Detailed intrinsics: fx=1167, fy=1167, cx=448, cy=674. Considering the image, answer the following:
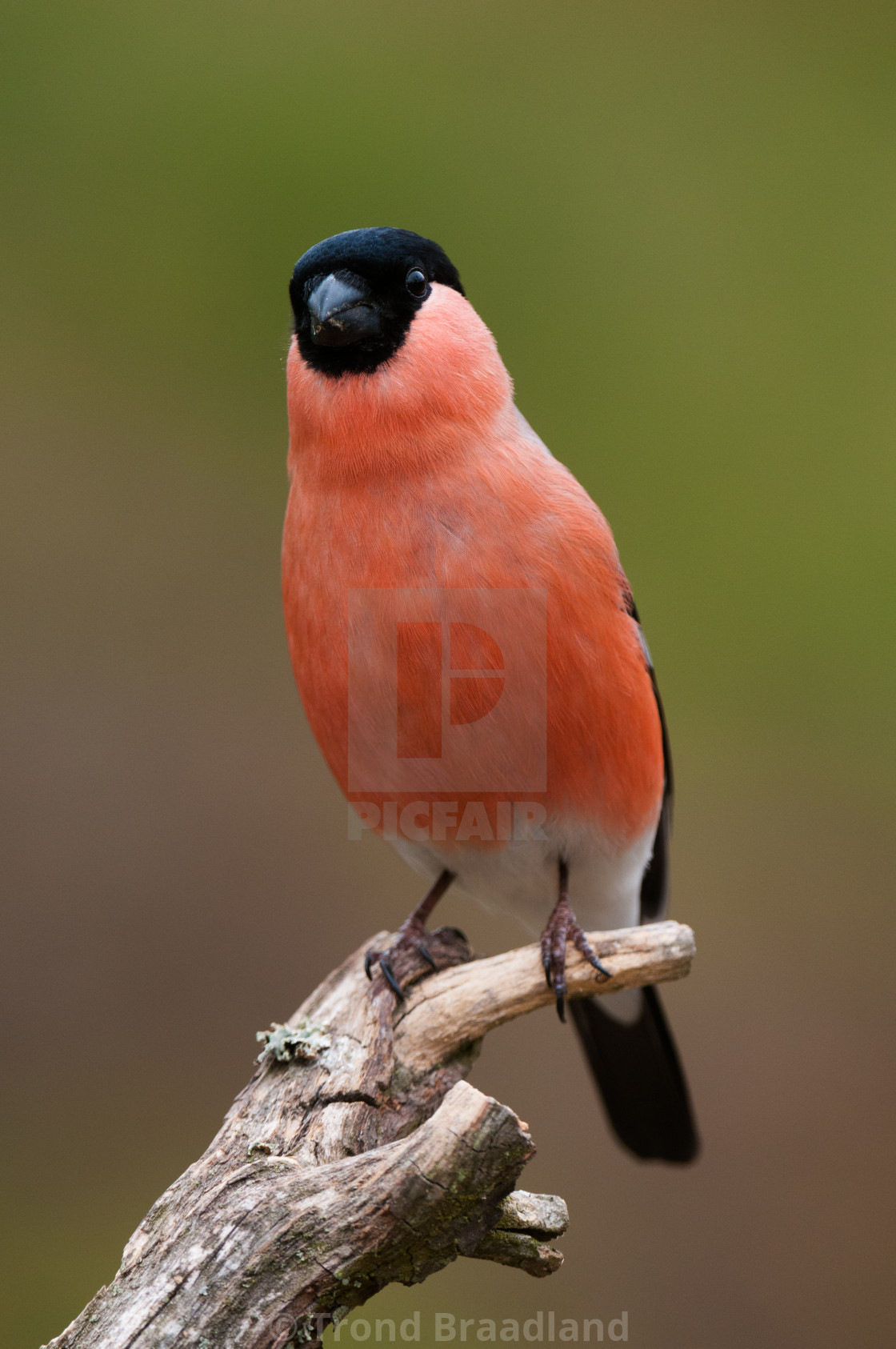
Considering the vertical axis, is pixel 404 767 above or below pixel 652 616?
below

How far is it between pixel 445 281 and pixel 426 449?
15.7 inches

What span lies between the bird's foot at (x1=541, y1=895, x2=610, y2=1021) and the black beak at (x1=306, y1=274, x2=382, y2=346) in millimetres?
1136

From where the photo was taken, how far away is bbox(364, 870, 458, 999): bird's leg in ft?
7.61

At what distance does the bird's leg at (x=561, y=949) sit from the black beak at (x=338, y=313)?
3.72ft

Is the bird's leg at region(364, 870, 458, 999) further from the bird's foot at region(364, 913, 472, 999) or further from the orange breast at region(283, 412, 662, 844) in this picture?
the orange breast at region(283, 412, 662, 844)

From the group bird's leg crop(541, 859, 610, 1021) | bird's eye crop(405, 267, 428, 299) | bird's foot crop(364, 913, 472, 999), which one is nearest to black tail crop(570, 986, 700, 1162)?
bird's foot crop(364, 913, 472, 999)

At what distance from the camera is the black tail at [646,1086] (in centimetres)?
282

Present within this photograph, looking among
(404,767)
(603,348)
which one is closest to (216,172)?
(603,348)

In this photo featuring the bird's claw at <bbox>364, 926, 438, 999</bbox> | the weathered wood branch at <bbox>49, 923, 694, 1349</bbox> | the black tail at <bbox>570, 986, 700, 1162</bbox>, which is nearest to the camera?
the weathered wood branch at <bbox>49, 923, 694, 1349</bbox>

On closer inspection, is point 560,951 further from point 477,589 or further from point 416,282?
point 416,282

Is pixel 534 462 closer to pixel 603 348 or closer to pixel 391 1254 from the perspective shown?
pixel 391 1254

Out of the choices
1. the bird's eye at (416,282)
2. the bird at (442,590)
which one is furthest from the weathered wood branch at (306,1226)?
the bird's eye at (416,282)

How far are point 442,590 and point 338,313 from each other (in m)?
0.50

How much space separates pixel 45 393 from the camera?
4059 millimetres
